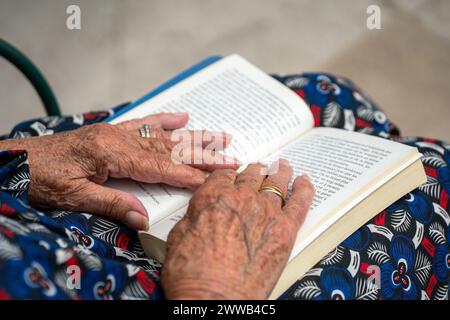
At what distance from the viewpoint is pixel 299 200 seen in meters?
0.74

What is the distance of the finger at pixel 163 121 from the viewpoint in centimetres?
93

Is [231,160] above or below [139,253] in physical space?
above

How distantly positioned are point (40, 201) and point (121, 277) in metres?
0.23

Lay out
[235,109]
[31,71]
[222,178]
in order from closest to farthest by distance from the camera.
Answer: [222,178] < [235,109] < [31,71]

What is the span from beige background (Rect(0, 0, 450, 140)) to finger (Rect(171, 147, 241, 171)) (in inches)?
44.3

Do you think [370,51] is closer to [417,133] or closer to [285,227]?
[417,133]

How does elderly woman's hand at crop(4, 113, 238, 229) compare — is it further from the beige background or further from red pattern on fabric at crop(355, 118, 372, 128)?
the beige background

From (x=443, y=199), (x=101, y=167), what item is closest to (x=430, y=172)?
(x=443, y=199)

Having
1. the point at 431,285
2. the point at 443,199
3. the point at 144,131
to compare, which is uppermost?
the point at 144,131

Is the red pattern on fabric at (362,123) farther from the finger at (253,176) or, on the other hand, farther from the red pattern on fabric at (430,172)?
the finger at (253,176)

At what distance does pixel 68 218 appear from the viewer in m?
0.79

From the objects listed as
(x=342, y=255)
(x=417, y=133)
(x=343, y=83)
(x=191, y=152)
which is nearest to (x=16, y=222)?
(x=191, y=152)

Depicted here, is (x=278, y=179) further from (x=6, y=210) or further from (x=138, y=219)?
(x=6, y=210)

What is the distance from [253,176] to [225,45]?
1.44 m
